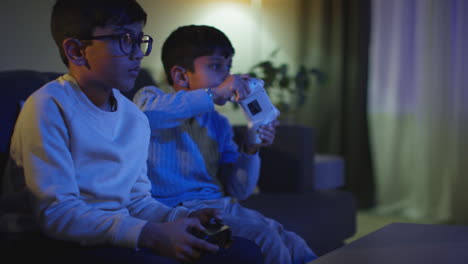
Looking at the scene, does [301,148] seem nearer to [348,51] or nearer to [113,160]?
[113,160]

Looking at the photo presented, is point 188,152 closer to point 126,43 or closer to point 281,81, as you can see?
point 126,43

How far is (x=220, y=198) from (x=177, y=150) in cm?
18

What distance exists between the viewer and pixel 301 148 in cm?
178

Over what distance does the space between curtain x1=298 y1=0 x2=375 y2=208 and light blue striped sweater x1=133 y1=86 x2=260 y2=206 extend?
1729 millimetres

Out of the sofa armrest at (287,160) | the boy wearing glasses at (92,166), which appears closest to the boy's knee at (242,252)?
the boy wearing glasses at (92,166)

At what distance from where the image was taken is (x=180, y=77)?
4.35 feet

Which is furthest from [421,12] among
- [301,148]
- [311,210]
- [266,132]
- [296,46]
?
[266,132]

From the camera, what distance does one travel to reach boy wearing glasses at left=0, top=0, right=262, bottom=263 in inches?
27.4

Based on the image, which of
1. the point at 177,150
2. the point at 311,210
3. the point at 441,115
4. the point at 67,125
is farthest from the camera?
the point at 441,115

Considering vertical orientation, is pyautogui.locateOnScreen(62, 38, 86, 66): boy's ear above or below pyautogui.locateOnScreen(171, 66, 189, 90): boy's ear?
above

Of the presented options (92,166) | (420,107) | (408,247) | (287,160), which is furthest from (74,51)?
(420,107)

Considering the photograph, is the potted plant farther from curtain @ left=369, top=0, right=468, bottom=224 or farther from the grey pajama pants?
the grey pajama pants

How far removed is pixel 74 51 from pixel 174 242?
15.5 inches

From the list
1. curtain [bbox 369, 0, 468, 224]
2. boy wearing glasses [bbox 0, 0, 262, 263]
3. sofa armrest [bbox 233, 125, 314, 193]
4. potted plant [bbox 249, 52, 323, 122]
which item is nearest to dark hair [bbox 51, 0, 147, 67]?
boy wearing glasses [bbox 0, 0, 262, 263]
